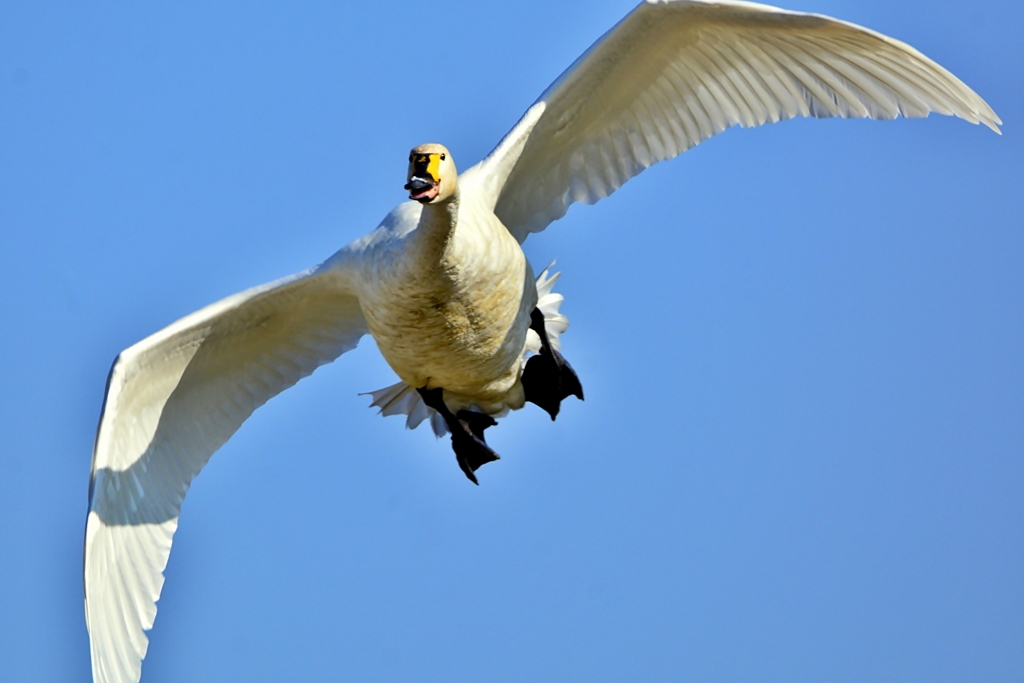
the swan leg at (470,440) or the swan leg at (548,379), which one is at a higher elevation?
the swan leg at (548,379)

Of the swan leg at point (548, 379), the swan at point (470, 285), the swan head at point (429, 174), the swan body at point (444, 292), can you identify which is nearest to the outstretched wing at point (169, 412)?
the swan at point (470, 285)

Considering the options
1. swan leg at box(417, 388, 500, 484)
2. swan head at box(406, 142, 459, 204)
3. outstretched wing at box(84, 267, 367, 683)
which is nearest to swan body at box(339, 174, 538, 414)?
swan head at box(406, 142, 459, 204)

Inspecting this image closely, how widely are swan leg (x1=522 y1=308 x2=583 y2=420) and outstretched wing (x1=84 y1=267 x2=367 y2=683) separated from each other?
1377mm

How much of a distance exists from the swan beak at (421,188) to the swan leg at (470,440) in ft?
9.65

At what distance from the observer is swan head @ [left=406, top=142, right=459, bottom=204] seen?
31.2 feet

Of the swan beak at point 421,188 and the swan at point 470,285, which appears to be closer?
the swan beak at point 421,188

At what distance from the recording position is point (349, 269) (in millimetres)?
10969

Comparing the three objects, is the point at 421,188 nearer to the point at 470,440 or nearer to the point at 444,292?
the point at 444,292

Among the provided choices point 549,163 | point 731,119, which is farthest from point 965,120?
point 549,163

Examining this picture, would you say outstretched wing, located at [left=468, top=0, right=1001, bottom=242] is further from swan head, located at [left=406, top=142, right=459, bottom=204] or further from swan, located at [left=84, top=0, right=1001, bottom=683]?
swan head, located at [left=406, top=142, right=459, bottom=204]

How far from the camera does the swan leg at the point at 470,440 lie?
1230cm

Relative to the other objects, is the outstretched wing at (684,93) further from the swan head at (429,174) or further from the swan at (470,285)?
the swan head at (429,174)

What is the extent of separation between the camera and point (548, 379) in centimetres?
1270

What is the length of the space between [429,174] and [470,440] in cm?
329
